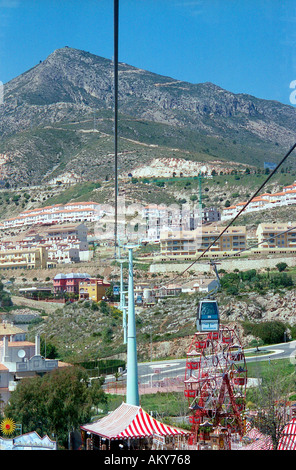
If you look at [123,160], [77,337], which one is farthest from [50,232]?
[77,337]

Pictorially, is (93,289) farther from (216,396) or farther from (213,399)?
(213,399)

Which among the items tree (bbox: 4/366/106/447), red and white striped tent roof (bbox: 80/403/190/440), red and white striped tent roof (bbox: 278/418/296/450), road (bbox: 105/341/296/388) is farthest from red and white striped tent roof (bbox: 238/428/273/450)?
road (bbox: 105/341/296/388)

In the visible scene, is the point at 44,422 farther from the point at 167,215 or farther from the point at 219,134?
the point at 219,134

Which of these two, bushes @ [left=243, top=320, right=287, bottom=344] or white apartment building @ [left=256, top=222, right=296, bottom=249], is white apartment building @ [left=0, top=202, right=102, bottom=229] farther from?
bushes @ [left=243, top=320, right=287, bottom=344]

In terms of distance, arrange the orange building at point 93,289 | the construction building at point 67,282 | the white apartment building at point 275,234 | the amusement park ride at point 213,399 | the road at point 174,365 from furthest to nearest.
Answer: the white apartment building at point 275,234 < the construction building at point 67,282 < the orange building at point 93,289 < the road at point 174,365 < the amusement park ride at point 213,399

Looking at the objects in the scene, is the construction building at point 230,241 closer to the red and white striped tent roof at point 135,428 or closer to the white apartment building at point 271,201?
the white apartment building at point 271,201

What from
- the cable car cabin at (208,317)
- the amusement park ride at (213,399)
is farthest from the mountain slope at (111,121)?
the cable car cabin at (208,317)
